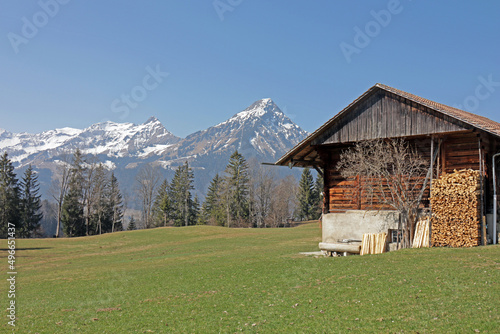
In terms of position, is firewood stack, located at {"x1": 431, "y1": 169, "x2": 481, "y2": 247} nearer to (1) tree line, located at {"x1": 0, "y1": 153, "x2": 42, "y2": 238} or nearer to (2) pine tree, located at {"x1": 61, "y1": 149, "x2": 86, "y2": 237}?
(1) tree line, located at {"x1": 0, "y1": 153, "x2": 42, "y2": 238}

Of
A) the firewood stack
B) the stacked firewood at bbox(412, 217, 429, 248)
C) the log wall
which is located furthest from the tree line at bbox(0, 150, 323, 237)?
the firewood stack

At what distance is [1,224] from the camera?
→ 2913 inches

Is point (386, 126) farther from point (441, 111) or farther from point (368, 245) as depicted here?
point (368, 245)

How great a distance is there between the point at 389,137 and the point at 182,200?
86.6 metres

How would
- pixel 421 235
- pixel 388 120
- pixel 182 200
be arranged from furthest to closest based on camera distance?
pixel 182 200, pixel 388 120, pixel 421 235

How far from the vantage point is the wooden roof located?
20.7 meters

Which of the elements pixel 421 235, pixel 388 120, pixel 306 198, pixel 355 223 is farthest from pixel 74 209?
pixel 421 235

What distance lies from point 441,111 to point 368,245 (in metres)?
7.85

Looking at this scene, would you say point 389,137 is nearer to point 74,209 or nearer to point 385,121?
point 385,121

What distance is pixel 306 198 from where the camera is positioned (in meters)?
100

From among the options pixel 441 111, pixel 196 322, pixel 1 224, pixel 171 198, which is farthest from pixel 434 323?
pixel 171 198

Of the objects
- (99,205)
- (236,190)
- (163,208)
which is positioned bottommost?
(163,208)

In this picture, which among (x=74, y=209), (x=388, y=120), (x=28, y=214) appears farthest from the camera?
(x=28, y=214)

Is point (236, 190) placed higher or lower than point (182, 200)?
higher
